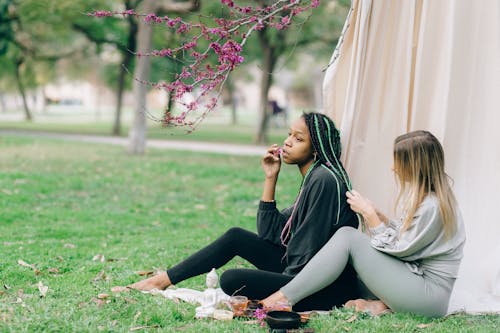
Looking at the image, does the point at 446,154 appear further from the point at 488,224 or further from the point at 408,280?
the point at 408,280

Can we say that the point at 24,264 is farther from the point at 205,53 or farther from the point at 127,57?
the point at 127,57

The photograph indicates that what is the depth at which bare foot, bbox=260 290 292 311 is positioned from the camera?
3971 millimetres

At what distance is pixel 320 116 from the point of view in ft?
14.3

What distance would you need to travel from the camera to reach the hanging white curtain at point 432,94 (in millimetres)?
5055

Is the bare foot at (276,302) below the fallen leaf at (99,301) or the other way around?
the other way around

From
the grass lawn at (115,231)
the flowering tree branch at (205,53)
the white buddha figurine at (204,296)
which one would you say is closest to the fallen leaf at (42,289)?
the grass lawn at (115,231)

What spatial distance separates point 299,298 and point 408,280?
Answer: 68 cm

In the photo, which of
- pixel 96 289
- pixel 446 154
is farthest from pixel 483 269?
pixel 96 289

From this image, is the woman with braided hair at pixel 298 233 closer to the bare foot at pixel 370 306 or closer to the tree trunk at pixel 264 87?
the bare foot at pixel 370 306

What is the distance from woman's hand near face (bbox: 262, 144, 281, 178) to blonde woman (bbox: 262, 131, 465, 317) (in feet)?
2.71

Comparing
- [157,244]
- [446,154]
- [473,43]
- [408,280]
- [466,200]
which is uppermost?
[473,43]

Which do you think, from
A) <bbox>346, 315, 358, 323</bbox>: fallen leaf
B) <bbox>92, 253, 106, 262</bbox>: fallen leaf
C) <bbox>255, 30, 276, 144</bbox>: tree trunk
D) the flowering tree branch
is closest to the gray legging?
<bbox>346, 315, 358, 323</bbox>: fallen leaf

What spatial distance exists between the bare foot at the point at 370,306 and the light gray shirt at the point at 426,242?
0.36m

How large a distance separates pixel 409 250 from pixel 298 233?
706mm
